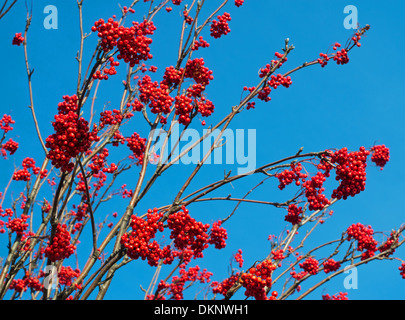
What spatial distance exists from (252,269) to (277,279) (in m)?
2.15

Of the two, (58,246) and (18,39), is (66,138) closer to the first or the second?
(58,246)

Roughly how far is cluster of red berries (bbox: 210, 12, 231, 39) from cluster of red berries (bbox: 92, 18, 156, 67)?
190 cm

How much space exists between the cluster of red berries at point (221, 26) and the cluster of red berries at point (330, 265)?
4.51m

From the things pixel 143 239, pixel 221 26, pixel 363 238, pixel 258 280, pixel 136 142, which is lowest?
pixel 258 280

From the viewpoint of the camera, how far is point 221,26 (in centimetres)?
670

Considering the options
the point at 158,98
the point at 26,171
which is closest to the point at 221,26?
the point at 158,98

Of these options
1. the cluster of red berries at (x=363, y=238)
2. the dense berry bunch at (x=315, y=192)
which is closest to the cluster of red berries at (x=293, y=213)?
the dense berry bunch at (x=315, y=192)

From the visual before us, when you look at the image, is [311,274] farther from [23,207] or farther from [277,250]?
[23,207]

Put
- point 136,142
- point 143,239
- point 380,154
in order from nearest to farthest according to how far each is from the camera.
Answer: point 143,239, point 380,154, point 136,142

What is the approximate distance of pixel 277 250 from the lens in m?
7.49

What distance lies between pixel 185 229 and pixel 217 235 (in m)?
0.74

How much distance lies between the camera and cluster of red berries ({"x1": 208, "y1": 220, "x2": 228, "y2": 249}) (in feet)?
18.4

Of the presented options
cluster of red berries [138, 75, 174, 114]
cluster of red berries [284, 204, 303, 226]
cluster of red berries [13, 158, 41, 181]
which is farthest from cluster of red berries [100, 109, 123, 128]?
cluster of red berries [284, 204, 303, 226]
